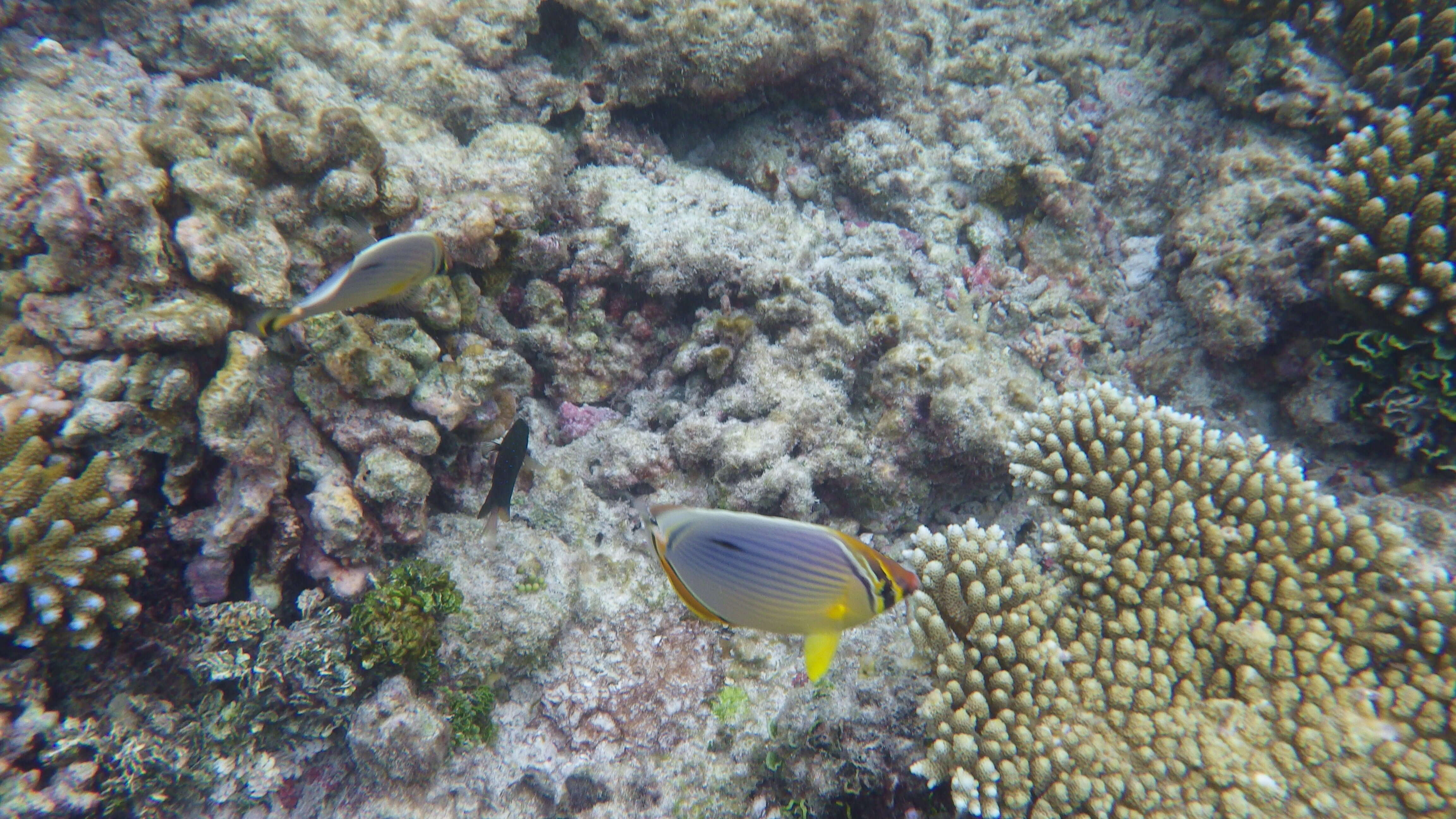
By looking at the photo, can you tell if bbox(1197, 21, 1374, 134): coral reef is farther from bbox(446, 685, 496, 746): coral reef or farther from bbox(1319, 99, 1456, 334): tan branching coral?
bbox(446, 685, 496, 746): coral reef

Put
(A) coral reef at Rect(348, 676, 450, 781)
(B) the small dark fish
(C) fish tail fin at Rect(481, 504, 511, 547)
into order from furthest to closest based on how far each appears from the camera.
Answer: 1. (C) fish tail fin at Rect(481, 504, 511, 547)
2. (B) the small dark fish
3. (A) coral reef at Rect(348, 676, 450, 781)

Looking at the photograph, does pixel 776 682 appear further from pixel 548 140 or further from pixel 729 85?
pixel 729 85

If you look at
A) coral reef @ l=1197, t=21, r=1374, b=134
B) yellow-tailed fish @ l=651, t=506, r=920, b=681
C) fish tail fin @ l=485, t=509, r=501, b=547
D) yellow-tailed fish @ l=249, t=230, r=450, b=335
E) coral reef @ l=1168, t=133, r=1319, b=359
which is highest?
coral reef @ l=1197, t=21, r=1374, b=134

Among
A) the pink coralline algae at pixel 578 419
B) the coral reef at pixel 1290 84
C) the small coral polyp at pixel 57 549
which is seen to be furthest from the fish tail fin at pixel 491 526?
the coral reef at pixel 1290 84

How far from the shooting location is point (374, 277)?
2566mm

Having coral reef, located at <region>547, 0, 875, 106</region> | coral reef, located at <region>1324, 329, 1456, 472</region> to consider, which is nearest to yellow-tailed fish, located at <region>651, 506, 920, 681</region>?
coral reef, located at <region>1324, 329, 1456, 472</region>

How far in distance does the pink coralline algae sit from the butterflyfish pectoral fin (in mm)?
2933

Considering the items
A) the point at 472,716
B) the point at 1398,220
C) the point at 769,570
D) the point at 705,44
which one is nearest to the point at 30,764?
the point at 472,716

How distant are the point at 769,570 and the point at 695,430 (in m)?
2.30

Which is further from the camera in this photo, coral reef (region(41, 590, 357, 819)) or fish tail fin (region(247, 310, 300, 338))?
coral reef (region(41, 590, 357, 819))

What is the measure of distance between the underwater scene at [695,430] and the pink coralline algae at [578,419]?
0.03m

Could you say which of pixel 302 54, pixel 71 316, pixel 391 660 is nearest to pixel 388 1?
pixel 302 54

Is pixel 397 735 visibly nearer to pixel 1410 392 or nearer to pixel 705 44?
pixel 705 44

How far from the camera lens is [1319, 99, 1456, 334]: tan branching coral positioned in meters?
3.36
